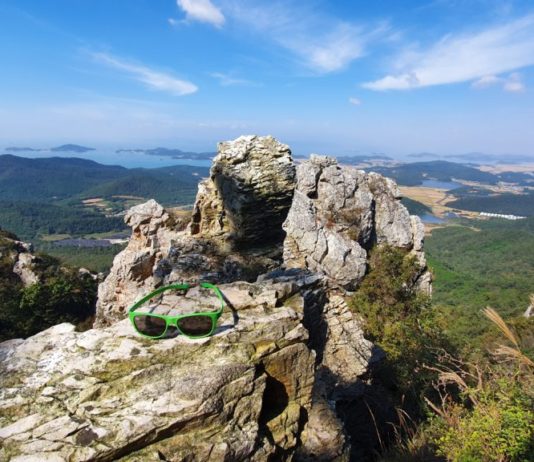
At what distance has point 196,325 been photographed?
4.04 meters

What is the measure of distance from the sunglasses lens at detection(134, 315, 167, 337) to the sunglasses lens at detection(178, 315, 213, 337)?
22 cm

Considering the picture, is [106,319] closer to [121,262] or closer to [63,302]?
[121,262]

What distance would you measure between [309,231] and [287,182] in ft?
39.7

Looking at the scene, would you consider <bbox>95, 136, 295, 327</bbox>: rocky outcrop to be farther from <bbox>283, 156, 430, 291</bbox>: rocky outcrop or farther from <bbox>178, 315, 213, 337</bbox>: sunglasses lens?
<bbox>283, 156, 430, 291</bbox>: rocky outcrop

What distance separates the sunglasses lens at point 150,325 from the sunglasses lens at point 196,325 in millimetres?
218

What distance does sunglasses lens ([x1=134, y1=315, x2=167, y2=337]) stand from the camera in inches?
158

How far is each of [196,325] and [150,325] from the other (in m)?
0.52

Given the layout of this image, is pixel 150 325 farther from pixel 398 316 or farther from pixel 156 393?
pixel 398 316

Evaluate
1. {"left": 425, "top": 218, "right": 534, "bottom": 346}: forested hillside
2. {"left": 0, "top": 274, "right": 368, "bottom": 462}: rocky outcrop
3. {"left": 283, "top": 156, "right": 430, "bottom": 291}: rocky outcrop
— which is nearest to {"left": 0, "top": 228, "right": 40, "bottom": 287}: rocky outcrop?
{"left": 283, "top": 156, "right": 430, "bottom": 291}: rocky outcrop

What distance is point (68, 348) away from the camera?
154 inches

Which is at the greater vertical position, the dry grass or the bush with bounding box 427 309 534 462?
the dry grass

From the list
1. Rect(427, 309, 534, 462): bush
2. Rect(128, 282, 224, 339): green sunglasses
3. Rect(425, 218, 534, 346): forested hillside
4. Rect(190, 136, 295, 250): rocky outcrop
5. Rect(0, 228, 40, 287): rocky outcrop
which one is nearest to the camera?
Rect(427, 309, 534, 462): bush

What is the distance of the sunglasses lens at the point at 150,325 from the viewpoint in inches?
158

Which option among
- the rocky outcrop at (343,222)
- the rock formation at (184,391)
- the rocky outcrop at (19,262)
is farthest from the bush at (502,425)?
the rocky outcrop at (19,262)
